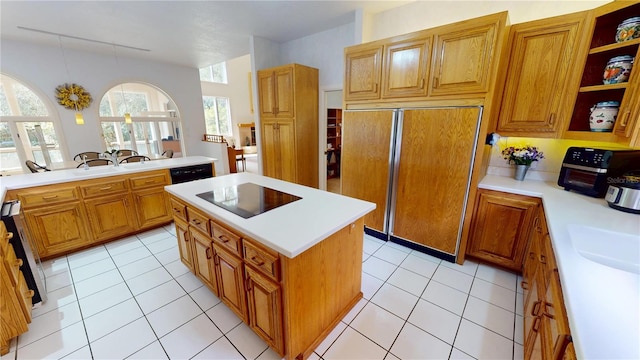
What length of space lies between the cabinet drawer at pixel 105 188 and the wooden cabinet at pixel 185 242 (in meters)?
1.15

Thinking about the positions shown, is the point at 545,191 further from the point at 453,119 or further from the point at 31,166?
the point at 31,166

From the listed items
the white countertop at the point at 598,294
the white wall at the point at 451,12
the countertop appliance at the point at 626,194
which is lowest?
the white countertop at the point at 598,294

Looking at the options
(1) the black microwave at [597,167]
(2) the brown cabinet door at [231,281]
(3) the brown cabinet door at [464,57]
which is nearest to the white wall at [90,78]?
(2) the brown cabinet door at [231,281]

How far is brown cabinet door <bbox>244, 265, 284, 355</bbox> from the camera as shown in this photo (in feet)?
4.09

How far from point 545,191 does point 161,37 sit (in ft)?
17.5

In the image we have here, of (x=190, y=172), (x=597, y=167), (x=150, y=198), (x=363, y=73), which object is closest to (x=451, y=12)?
(x=363, y=73)

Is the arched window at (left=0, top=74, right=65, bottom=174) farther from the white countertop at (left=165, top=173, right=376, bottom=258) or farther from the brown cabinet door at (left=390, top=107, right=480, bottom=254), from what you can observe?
the brown cabinet door at (left=390, top=107, right=480, bottom=254)

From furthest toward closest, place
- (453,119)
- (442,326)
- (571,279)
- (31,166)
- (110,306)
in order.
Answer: (31,166)
(453,119)
(110,306)
(442,326)
(571,279)

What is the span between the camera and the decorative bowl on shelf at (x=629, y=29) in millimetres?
1490

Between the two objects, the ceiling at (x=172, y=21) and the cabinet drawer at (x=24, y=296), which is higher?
the ceiling at (x=172, y=21)

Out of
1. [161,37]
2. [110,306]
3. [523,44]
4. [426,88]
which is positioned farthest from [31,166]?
[523,44]

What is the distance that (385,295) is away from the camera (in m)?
1.93

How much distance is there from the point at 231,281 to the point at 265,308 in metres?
0.35

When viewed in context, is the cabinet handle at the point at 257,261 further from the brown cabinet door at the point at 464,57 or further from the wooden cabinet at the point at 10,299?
the brown cabinet door at the point at 464,57
